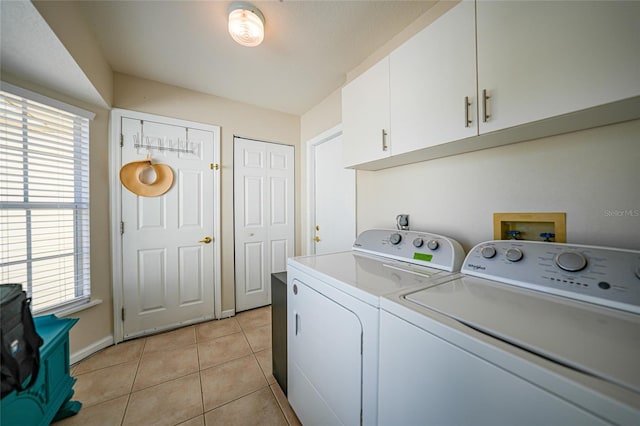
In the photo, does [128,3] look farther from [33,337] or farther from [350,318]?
[350,318]

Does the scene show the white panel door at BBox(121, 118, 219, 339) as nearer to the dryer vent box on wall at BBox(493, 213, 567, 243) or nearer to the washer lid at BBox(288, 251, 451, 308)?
the washer lid at BBox(288, 251, 451, 308)

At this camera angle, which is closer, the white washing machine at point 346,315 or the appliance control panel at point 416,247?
the white washing machine at point 346,315

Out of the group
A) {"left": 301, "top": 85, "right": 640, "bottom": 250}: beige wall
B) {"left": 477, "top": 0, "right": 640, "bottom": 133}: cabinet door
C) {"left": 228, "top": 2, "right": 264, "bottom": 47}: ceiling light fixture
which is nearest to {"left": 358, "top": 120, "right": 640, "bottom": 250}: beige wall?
{"left": 301, "top": 85, "right": 640, "bottom": 250}: beige wall

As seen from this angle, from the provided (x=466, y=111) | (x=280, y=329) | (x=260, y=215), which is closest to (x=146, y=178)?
(x=260, y=215)

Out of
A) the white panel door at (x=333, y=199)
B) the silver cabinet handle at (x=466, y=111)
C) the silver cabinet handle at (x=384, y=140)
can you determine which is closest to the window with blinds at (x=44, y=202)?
the white panel door at (x=333, y=199)

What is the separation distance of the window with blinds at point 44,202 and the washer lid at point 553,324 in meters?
A: 2.43

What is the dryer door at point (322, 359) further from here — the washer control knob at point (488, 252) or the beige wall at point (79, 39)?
the beige wall at point (79, 39)

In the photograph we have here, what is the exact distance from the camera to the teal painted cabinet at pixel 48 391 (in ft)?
3.18

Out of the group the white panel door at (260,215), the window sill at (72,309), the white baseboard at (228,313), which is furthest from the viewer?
the white panel door at (260,215)

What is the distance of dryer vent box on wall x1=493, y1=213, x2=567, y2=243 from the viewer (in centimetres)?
102

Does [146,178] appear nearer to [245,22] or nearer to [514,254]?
[245,22]

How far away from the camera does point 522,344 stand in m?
0.52

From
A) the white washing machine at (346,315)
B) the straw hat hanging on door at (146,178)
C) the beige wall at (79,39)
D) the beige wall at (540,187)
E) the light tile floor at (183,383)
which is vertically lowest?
the light tile floor at (183,383)

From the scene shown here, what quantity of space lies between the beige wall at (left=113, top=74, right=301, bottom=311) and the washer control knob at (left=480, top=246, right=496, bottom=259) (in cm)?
228
